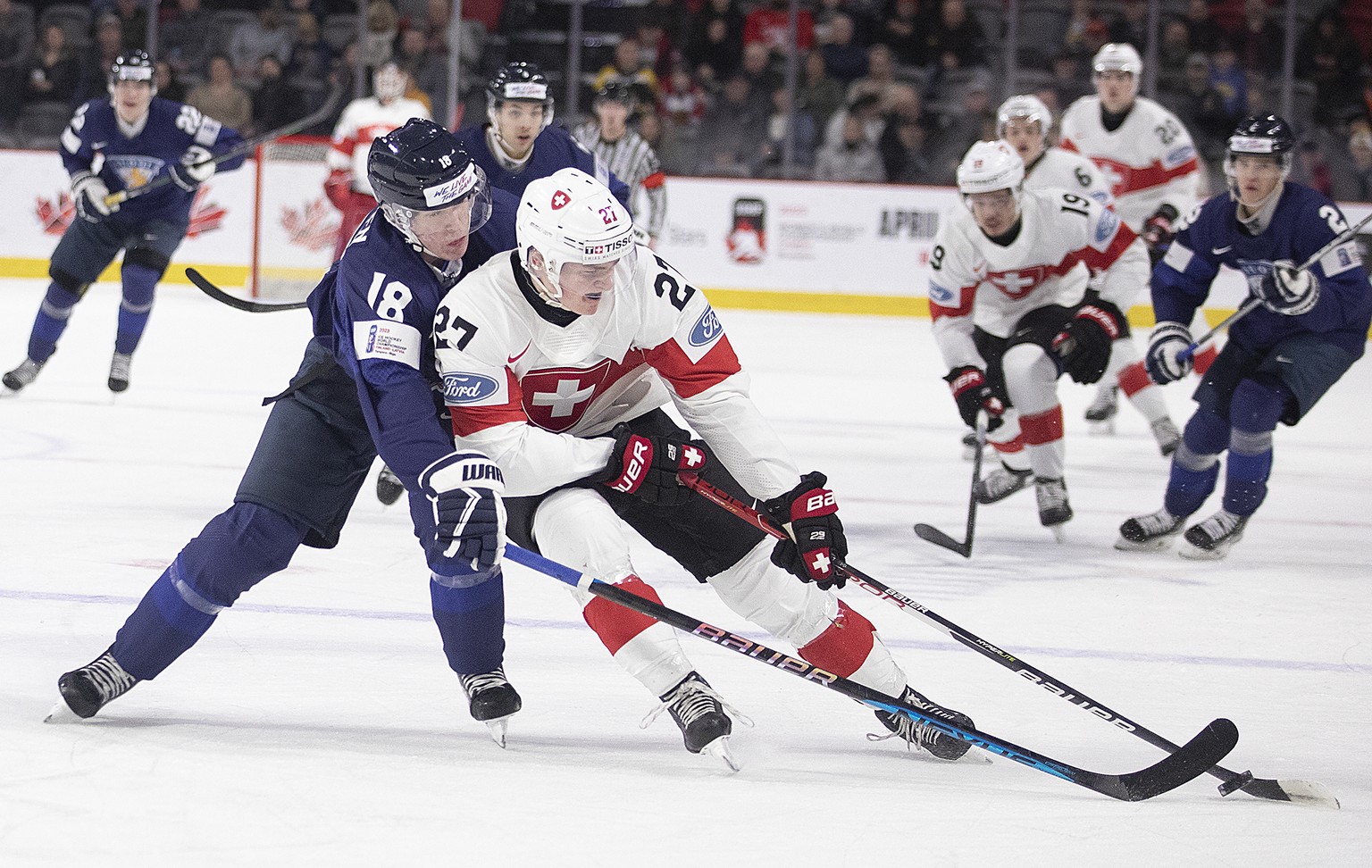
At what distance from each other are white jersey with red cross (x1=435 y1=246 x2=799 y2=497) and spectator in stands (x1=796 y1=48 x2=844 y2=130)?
7.43 metres

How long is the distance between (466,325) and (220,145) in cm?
407

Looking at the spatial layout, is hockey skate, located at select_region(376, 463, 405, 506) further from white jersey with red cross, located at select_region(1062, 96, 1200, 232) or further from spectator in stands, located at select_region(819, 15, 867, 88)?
spectator in stands, located at select_region(819, 15, 867, 88)

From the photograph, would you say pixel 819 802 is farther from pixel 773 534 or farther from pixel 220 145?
pixel 220 145

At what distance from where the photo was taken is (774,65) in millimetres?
10000

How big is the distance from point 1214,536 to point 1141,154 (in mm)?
2673

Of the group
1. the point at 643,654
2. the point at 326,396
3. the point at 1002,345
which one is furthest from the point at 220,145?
the point at 643,654

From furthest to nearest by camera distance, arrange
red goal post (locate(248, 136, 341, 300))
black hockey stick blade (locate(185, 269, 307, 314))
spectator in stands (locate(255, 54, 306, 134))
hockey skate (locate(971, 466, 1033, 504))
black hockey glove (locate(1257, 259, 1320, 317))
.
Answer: spectator in stands (locate(255, 54, 306, 134)), red goal post (locate(248, 136, 341, 300)), hockey skate (locate(971, 466, 1033, 504)), black hockey glove (locate(1257, 259, 1320, 317)), black hockey stick blade (locate(185, 269, 307, 314))

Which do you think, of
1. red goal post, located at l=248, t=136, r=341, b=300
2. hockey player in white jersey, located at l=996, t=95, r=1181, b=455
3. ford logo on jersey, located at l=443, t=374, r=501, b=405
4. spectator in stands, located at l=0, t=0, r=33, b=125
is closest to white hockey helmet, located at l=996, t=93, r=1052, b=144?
hockey player in white jersey, located at l=996, t=95, r=1181, b=455

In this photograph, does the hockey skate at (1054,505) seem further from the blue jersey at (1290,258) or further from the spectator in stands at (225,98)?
the spectator in stands at (225,98)

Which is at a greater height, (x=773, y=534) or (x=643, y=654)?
(x=773, y=534)

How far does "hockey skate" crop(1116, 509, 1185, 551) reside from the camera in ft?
14.0

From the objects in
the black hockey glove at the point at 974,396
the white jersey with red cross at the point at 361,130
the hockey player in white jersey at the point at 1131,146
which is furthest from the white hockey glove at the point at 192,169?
the hockey player in white jersey at the point at 1131,146

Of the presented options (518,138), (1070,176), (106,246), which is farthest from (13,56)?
(1070,176)

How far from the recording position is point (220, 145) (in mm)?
6051
